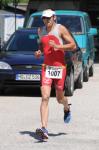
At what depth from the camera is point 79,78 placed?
15.3m

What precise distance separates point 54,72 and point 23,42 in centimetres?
622

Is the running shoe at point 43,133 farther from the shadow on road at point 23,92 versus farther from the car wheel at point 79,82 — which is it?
the car wheel at point 79,82

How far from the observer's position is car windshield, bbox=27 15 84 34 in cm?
1767

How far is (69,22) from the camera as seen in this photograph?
58.4 ft

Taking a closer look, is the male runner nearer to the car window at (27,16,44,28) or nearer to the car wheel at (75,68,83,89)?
the car wheel at (75,68,83,89)

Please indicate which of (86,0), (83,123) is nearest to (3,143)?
(83,123)

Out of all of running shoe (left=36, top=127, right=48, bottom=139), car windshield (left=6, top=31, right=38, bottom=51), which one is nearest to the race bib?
running shoe (left=36, top=127, right=48, bottom=139)

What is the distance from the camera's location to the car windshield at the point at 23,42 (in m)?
14.6

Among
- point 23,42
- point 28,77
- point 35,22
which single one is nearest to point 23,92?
point 23,42

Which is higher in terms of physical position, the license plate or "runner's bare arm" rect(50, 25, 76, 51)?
"runner's bare arm" rect(50, 25, 76, 51)

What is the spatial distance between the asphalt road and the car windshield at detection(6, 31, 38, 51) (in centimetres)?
105

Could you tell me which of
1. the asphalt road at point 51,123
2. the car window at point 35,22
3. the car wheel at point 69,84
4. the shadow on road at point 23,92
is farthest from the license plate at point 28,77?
the car window at point 35,22

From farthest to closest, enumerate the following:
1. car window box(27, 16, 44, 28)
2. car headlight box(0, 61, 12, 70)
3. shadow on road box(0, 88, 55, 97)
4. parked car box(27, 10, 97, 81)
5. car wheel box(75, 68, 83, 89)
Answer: car window box(27, 16, 44, 28) < parked car box(27, 10, 97, 81) < car wheel box(75, 68, 83, 89) < shadow on road box(0, 88, 55, 97) < car headlight box(0, 61, 12, 70)

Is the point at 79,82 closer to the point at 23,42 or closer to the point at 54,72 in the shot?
the point at 23,42
